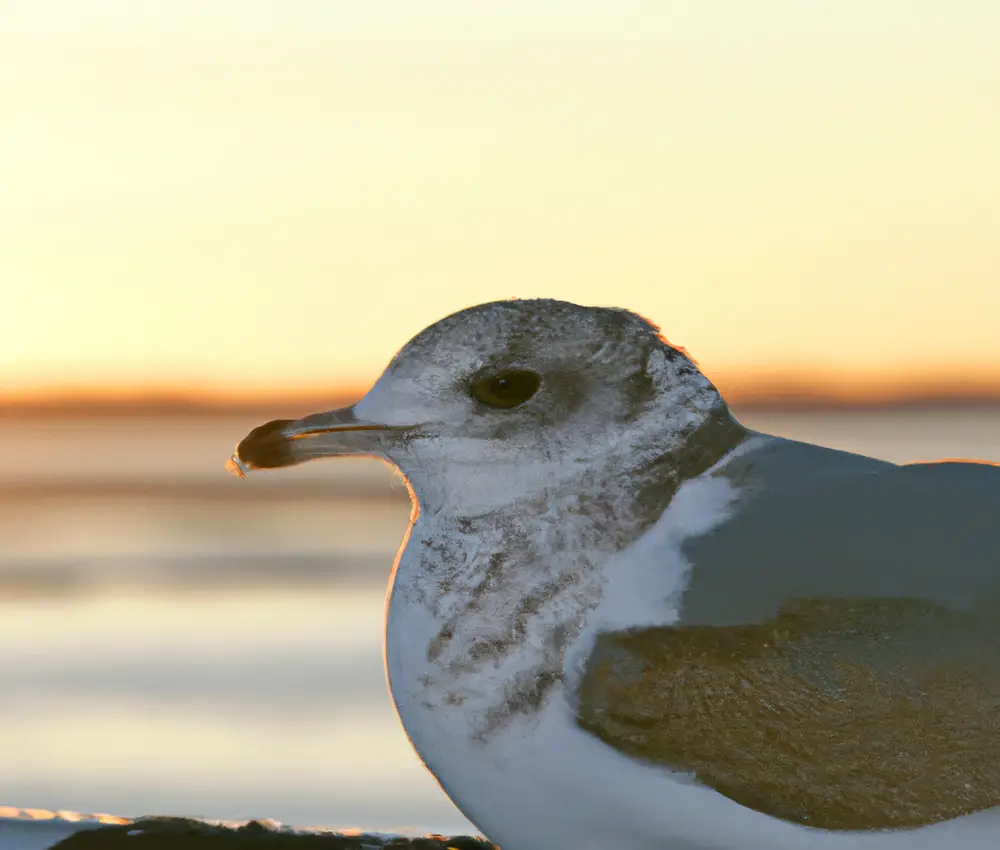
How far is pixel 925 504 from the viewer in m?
2.91

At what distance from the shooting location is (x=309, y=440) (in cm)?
317

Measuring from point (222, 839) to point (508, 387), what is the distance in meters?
1.18

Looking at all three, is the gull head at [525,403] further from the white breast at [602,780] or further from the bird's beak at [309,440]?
the white breast at [602,780]

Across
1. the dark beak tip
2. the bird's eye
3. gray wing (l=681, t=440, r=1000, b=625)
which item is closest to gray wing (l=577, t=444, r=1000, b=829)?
gray wing (l=681, t=440, r=1000, b=625)

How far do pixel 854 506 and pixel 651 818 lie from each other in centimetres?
68

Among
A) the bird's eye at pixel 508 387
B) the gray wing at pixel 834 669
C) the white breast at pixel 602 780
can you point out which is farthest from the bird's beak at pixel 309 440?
the gray wing at pixel 834 669

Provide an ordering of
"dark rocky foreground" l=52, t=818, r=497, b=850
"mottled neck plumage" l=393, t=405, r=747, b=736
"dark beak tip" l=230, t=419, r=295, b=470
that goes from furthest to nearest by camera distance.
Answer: "dark rocky foreground" l=52, t=818, r=497, b=850 < "dark beak tip" l=230, t=419, r=295, b=470 < "mottled neck plumage" l=393, t=405, r=747, b=736

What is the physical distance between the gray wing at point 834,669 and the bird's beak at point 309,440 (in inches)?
25.4

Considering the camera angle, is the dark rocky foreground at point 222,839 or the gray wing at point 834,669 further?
the dark rocky foreground at point 222,839

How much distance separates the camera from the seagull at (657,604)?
2766 mm

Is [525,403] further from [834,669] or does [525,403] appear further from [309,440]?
[834,669]

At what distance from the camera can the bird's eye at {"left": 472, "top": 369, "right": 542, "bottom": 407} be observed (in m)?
3.09

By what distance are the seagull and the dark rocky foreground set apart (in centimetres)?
51

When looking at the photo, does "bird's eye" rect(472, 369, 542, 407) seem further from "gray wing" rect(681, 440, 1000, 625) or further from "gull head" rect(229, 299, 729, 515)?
"gray wing" rect(681, 440, 1000, 625)
